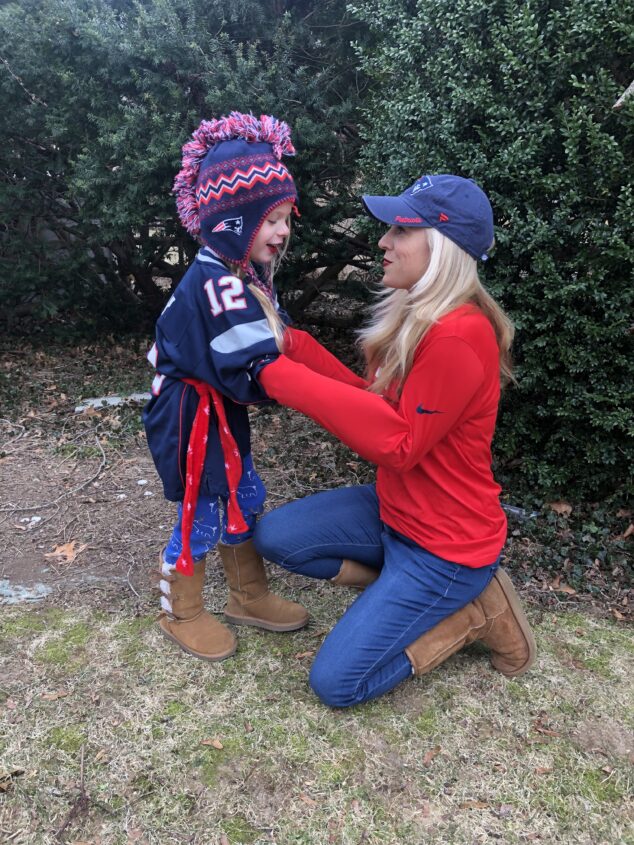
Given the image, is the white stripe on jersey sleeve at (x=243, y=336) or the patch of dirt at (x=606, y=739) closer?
the white stripe on jersey sleeve at (x=243, y=336)

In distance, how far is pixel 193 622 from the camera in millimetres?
2648

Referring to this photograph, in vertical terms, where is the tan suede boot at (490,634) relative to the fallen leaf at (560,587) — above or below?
above

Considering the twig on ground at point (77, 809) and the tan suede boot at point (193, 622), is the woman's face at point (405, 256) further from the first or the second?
the twig on ground at point (77, 809)

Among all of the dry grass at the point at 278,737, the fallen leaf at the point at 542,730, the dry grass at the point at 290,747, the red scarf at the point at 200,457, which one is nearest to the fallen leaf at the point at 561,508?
the dry grass at the point at 278,737

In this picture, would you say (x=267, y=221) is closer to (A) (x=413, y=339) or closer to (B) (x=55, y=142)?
(A) (x=413, y=339)

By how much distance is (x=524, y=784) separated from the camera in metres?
2.13

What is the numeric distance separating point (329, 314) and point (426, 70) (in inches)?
137

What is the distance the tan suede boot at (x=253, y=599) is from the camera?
273cm

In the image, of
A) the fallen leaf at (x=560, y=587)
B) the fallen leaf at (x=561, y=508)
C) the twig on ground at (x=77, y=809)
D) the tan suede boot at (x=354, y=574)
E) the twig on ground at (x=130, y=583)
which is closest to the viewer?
the twig on ground at (x=77, y=809)

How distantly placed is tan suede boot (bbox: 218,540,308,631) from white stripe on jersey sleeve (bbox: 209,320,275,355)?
101 cm

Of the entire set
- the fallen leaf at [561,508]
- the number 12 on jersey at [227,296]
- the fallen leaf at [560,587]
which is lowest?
the fallen leaf at [560,587]

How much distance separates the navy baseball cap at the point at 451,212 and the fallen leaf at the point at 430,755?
170 centimetres

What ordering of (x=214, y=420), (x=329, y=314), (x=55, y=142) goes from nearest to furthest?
(x=214, y=420) → (x=55, y=142) → (x=329, y=314)

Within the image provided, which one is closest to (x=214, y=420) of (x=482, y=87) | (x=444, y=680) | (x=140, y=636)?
(x=140, y=636)
